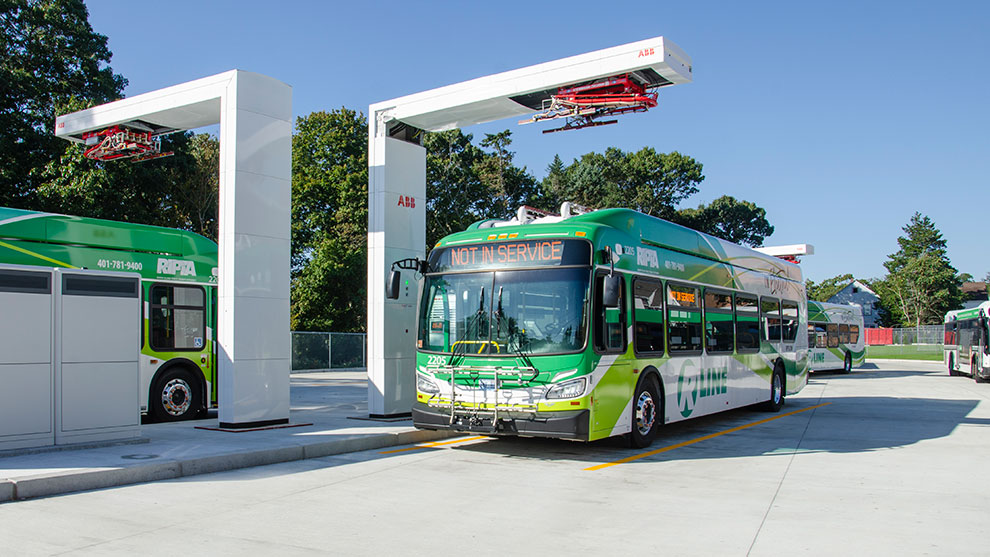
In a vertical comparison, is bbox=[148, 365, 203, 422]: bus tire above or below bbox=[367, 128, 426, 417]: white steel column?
below

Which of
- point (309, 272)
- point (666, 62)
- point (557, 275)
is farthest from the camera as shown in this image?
point (309, 272)

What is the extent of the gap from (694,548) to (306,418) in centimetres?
921

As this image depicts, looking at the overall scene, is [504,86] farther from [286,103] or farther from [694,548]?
[694,548]

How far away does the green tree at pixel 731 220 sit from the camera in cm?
6556

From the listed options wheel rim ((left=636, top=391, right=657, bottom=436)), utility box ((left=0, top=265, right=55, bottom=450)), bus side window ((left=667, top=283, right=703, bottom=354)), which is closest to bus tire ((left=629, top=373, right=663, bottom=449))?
wheel rim ((left=636, top=391, right=657, bottom=436))

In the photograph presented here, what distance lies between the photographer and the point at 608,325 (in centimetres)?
998

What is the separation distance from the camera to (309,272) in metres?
37.8

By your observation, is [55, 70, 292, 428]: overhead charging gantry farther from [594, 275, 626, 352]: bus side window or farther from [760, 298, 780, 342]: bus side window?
[760, 298, 780, 342]: bus side window

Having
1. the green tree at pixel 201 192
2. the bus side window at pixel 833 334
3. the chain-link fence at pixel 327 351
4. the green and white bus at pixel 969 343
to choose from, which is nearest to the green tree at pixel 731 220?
the bus side window at pixel 833 334

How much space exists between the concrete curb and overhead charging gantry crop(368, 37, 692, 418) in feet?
7.14

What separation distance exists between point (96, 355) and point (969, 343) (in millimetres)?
30984

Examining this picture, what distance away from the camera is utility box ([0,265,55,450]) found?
9008mm

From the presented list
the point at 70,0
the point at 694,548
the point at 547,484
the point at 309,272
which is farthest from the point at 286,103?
the point at 309,272

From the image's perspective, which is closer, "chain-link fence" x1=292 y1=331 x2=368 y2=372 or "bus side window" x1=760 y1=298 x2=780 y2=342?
"bus side window" x1=760 y1=298 x2=780 y2=342
